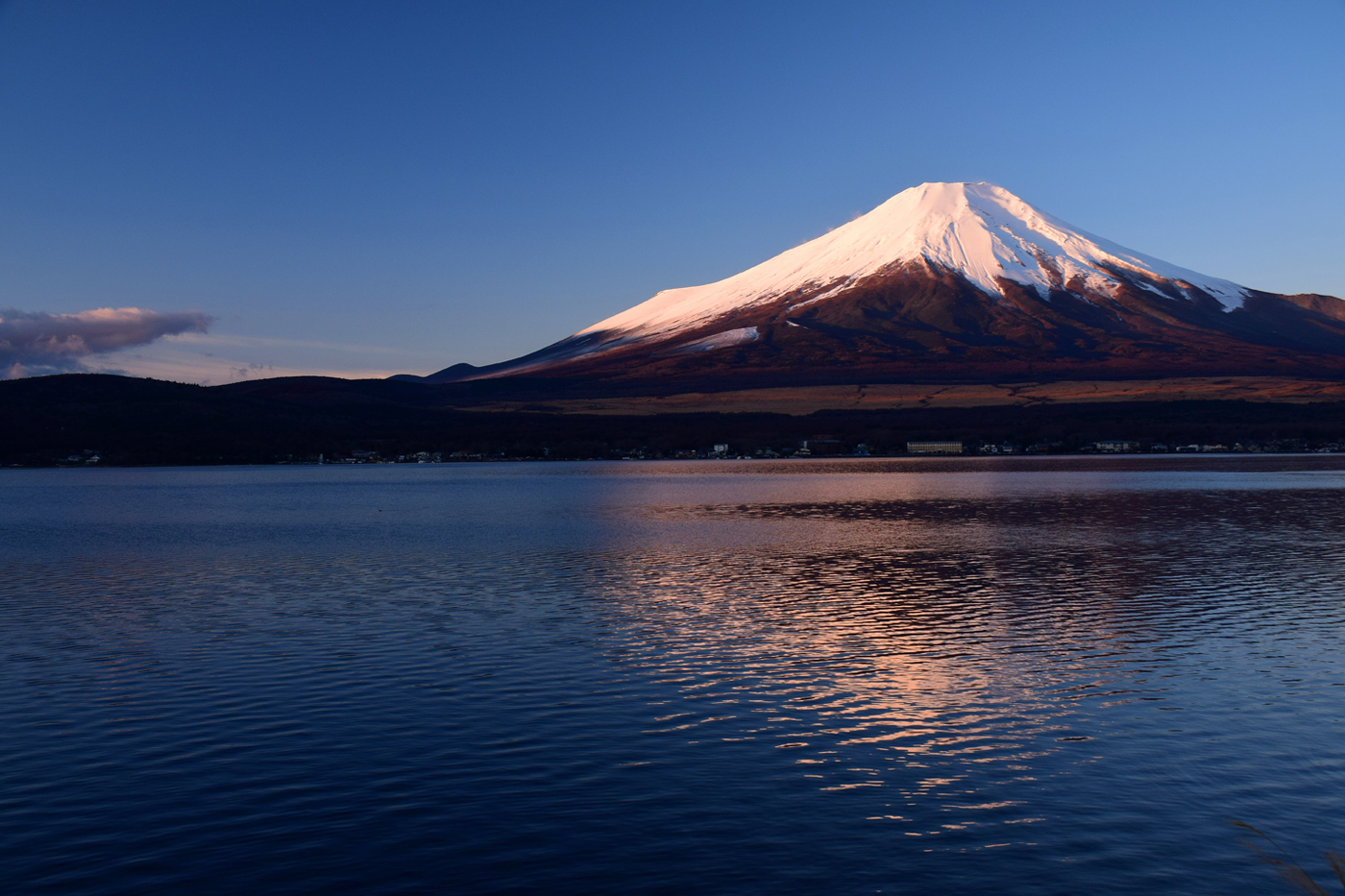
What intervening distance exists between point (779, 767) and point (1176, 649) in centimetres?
1289

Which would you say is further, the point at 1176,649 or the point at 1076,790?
the point at 1176,649

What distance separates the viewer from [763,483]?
396 ft

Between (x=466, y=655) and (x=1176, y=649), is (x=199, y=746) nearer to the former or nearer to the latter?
(x=466, y=655)

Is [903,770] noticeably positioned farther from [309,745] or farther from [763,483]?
[763,483]

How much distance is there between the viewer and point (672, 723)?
17875 millimetres

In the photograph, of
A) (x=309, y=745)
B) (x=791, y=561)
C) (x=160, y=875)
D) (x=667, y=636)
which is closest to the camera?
(x=160, y=875)

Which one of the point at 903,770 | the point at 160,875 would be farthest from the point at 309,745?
the point at 903,770

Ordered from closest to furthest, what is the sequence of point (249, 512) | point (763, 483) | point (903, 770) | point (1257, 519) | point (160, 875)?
point (160, 875)
point (903, 770)
point (1257, 519)
point (249, 512)
point (763, 483)

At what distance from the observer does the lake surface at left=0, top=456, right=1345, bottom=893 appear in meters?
12.1

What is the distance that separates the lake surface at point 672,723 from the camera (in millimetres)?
12094

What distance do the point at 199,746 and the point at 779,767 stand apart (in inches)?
361

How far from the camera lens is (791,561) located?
4319 centimetres

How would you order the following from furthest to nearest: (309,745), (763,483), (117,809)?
1. (763,483)
2. (309,745)
3. (117,809)

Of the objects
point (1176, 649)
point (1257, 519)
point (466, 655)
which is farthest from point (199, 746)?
point (1257, 519)
